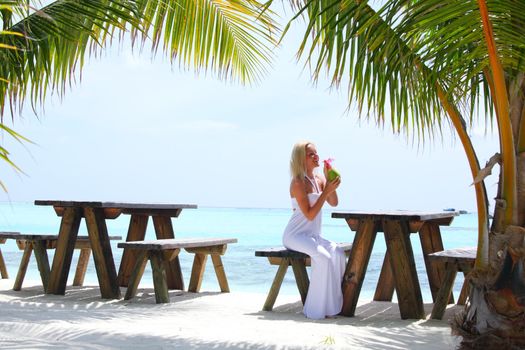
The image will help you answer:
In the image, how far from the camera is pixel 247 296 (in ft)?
19.6

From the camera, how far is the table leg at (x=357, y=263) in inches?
192

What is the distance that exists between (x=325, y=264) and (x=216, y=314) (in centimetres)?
78

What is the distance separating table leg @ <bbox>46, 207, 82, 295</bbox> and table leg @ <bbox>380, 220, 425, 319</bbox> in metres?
2.42

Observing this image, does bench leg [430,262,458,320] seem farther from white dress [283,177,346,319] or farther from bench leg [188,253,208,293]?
bench leg [188,253,208,293]

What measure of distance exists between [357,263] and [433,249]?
1088 mm

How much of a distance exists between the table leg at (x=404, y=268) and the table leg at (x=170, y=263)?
84.5 inches

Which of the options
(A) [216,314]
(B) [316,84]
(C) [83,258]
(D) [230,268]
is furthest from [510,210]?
(D) [230,268]

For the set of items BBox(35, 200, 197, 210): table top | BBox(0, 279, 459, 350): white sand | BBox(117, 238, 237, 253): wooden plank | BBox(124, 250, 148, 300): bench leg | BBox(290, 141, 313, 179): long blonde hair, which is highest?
BBox(290, 141, 313, 179): long blonde hair

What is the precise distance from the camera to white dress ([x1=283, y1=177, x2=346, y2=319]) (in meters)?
4.88

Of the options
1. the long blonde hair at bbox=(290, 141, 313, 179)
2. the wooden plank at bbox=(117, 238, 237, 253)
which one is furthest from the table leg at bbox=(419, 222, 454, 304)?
the wooden plank at bbox=(117, 238, 237, 253)

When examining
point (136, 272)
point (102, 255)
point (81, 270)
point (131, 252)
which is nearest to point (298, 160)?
point (136, 272)

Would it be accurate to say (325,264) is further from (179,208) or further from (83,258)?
(83,258)

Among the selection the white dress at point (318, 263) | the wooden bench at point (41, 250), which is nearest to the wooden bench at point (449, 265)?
the white dress at point (318, 263)

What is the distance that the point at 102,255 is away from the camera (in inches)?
224
